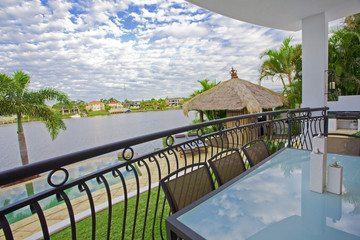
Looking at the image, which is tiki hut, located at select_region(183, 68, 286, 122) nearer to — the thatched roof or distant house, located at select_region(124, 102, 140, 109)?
the thatched roof

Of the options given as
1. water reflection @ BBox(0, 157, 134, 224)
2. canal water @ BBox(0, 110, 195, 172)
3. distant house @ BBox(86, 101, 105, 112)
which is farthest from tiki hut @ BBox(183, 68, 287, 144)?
distant house @ BBox(86, 101, 105, 112)

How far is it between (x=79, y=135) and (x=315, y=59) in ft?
81.2

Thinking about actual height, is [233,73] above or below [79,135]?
above

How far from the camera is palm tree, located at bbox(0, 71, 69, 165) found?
33.9ft

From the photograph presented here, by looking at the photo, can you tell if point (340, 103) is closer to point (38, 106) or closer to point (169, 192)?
point (169, 192)

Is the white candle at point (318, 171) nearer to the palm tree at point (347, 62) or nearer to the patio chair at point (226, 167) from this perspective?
the patio chair at point (226, 167)

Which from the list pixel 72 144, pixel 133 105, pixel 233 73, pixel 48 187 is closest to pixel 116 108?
pixel 133 105

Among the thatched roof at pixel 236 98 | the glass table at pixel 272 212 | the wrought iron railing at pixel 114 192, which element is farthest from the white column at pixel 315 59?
the glass table at pixel 272 212

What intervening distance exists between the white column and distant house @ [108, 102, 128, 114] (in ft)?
87.1

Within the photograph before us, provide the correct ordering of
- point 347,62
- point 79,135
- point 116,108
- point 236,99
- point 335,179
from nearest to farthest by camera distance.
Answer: point 335,179
point 347,62
point 236,99
point 79,135
point 116,108

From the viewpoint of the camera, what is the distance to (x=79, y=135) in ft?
77.2

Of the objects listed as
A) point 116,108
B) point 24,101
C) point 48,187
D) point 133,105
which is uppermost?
point 24,101

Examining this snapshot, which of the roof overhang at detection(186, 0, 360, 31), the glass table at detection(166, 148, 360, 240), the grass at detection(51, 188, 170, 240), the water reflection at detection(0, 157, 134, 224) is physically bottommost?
the water reflection at detection(0, 157, 134, 224)

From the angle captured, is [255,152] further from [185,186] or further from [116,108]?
[116,108]
